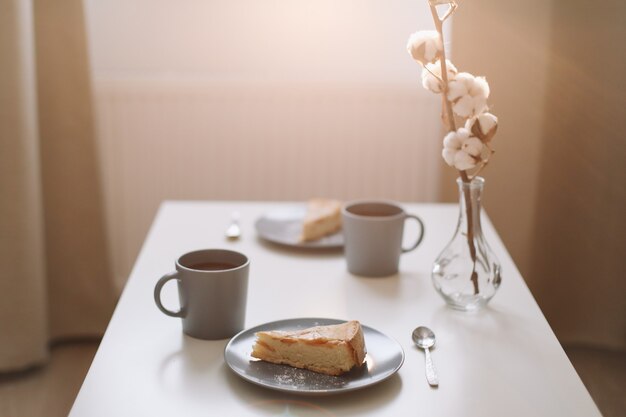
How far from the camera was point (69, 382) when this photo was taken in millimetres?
2164

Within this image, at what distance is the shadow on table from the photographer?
2.70 ft

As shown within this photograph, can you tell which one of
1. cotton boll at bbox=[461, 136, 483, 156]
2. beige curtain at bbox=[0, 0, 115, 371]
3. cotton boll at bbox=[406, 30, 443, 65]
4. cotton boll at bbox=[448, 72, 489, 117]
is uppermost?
cotton boll at bbox=[406, 30, 443, 65]

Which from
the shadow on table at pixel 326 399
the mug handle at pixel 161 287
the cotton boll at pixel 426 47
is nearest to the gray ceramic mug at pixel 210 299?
the mug handle at pixel 161 287

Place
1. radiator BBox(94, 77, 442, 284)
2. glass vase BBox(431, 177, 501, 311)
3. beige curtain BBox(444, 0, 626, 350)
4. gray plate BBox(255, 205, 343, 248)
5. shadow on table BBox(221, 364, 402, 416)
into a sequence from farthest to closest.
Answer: radiator BBox(94, 77, 442, 284)
beige curtain BBox(444, 0, 626, 350)
gray plate BBox(255, 205, 343, 248)
glass vase BBox(431, 177, 501, 311)
shadow on table BBox(221, 364, 402, 416)

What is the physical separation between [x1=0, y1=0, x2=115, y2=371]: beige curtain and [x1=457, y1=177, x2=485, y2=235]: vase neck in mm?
1337

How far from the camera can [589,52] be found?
7.09 feet

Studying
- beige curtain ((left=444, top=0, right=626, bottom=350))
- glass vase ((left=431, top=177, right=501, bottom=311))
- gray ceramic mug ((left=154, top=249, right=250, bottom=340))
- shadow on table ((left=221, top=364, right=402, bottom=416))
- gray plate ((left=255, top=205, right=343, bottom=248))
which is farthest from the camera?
beige curtain ((left=444, top=0, right=626, bottom=350))

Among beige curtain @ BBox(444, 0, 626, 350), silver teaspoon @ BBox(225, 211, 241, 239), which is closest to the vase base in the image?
silver teaspoon @ BBox(225, 211, 241, 239)

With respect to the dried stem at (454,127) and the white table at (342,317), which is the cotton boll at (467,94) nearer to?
the dried stem at (454,127)

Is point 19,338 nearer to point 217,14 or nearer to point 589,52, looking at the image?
point 217,14

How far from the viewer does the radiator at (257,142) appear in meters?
2.39

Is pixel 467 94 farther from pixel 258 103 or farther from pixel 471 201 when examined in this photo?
pixel 258 103

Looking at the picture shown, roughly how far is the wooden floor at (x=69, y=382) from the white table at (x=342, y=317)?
0.87 metres

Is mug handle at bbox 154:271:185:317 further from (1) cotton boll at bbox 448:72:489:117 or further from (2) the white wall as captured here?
(2) the white wall
